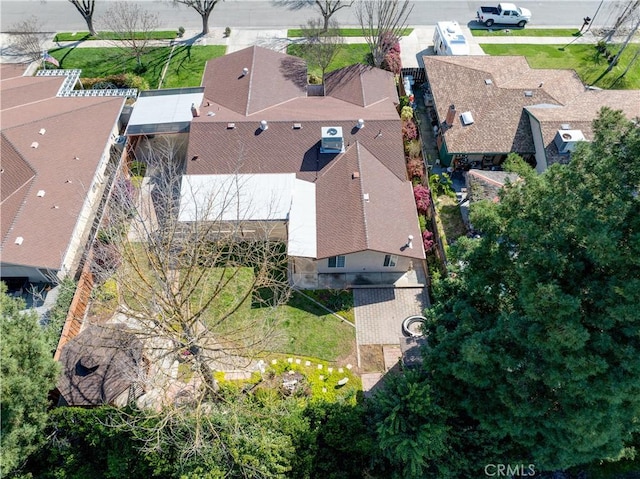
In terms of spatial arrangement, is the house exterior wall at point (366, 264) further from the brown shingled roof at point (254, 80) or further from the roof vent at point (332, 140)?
the brown shingled roof at point (254, 80)

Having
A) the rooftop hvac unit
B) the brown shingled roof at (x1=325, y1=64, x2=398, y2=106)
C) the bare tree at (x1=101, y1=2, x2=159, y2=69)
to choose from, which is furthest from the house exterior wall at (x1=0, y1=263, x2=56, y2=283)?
the rooftop hvac unit

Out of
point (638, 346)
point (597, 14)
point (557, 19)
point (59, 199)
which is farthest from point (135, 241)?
point (597, 14)

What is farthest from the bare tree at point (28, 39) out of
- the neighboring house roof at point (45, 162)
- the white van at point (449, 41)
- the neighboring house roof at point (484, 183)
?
the neighboring house roof at point (484, 183)

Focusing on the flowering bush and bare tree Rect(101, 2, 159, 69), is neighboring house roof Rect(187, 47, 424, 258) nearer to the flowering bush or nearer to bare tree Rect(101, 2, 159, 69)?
the flowering bush

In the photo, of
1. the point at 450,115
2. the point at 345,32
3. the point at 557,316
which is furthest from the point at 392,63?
the point at 557,316

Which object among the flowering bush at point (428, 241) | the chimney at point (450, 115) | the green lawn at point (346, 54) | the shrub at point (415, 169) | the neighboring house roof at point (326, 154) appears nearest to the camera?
the neighboring house roof at point (326, 154)

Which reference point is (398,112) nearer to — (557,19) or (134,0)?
(557,19)

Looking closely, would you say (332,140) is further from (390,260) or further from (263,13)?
(263,13)
